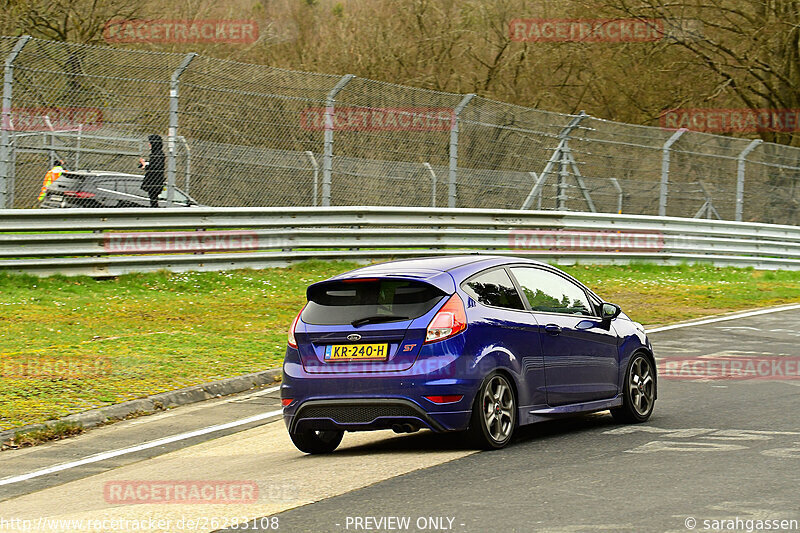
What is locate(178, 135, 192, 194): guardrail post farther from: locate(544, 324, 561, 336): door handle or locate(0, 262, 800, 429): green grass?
locate(544, 324, 561, 336): door handle

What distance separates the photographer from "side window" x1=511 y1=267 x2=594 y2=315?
28.2 feet

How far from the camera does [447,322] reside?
7.64 m

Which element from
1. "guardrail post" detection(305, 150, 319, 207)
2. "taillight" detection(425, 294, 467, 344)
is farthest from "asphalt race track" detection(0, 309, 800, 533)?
"guardrail post" detection(305, 150, 319, 207)

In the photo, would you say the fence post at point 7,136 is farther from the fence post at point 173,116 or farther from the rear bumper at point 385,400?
the rear bumper at point 385,400

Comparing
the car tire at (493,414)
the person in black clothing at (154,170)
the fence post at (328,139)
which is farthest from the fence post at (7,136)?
the car tire at (493,414)

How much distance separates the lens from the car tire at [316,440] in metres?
8.09

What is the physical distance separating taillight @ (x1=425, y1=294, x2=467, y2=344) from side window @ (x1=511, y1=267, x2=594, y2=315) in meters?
0.94

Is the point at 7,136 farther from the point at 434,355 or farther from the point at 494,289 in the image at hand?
the point at 434,355

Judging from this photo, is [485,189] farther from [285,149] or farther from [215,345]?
[215,345]

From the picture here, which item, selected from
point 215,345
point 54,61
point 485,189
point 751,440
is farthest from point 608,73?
point 751,440

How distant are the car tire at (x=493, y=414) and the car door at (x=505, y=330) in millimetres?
118

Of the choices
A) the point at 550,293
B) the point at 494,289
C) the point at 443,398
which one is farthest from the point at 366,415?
the point at 550,293

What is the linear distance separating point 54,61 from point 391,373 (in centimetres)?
988

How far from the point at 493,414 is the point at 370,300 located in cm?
118
